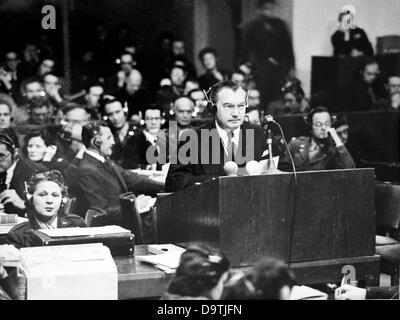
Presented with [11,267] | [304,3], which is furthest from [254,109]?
[11,267]

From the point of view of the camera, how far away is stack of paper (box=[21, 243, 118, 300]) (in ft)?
7.96

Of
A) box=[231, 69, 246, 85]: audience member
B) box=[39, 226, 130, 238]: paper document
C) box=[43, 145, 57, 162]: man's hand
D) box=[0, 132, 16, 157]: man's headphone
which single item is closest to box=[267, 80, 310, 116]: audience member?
box=[231, 69, 246, 85]: audience member

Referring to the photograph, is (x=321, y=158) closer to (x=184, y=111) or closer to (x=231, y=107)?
(x=184, y=111)

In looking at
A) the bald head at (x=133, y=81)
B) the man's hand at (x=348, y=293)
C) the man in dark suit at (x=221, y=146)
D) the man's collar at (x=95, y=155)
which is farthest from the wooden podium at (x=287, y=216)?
the bald head at (x=133, y=81)

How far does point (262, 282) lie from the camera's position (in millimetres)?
2445

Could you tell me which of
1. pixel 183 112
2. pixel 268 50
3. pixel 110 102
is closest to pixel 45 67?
pixel 110 102

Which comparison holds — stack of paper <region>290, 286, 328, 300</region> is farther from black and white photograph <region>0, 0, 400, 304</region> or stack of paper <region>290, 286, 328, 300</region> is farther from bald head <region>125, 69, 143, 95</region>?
bald head <region>125, 69, 143, 95</region>

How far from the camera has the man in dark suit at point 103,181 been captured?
15.6ft

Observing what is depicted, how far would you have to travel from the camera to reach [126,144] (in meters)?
5.55

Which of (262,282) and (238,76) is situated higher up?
(238,76)

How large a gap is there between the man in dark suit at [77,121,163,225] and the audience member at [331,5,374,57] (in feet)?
7.10

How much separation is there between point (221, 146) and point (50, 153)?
7.08 feet
